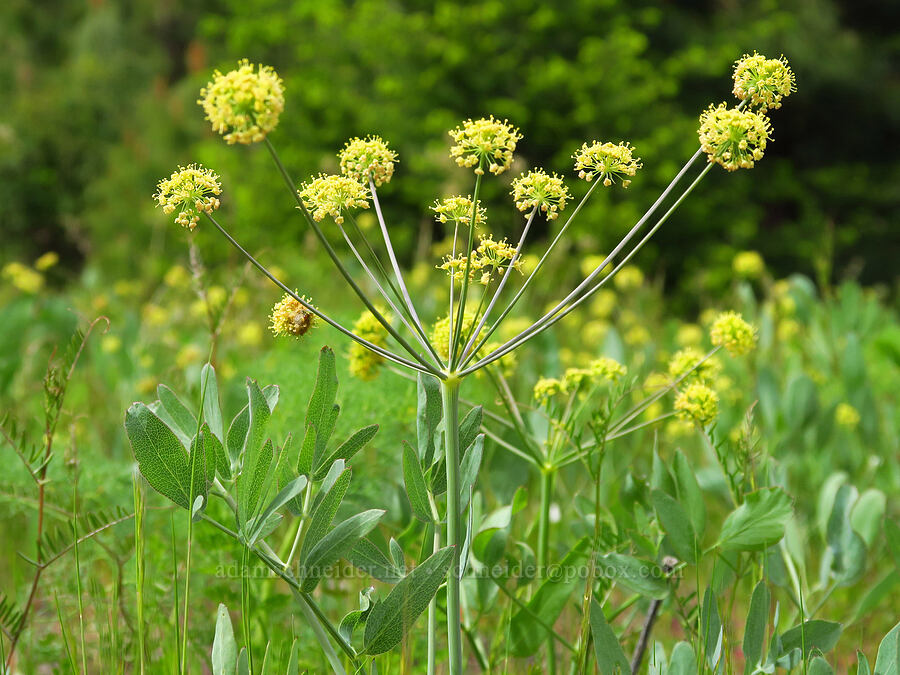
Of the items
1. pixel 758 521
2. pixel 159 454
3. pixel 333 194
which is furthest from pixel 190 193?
pixel 758 521

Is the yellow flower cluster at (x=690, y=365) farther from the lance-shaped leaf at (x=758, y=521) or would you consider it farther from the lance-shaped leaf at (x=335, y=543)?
the lance-shaped leaf at (x=335, y=543)

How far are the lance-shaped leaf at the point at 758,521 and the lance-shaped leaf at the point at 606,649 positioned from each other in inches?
8.4

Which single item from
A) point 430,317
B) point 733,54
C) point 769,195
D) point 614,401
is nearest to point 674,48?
point 733,54

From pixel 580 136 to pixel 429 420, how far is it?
7719 mm

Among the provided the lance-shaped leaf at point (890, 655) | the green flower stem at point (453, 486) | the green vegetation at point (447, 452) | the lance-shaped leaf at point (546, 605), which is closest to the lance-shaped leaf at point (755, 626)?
the green vegetation at point (447, 452)

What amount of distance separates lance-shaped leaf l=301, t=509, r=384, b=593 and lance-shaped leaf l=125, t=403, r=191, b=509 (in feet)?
0.38

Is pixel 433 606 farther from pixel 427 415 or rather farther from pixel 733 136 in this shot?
pixel 733 136

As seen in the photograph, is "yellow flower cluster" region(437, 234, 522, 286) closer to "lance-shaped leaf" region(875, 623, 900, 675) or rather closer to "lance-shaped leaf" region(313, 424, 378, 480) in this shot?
"lance-shaped leaf" region(313, 424, 378, 480)

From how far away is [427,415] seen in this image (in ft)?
2.78

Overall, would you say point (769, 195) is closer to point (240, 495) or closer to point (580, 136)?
point (580, 136)

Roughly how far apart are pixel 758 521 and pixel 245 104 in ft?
2.28

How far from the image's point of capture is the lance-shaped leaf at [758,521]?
3.09 feet

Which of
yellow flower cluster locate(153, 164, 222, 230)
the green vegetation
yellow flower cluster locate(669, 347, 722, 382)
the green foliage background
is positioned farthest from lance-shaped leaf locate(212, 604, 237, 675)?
the green foliage background

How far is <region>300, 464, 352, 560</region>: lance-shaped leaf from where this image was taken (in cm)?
75
